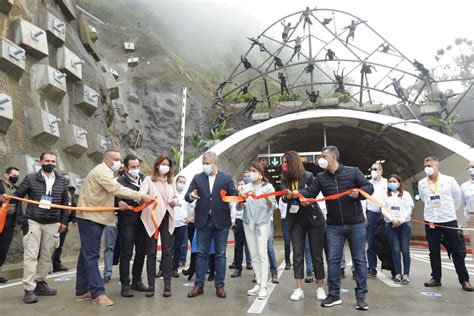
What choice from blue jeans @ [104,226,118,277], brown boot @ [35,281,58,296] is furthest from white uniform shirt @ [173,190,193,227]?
brown boot @ [35,281,58,296]

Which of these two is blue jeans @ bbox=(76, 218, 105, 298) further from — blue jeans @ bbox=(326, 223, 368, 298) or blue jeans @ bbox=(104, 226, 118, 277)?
blue jeans @ bbox=(326, 223, 368, 298)

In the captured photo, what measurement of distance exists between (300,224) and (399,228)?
2.24 metres

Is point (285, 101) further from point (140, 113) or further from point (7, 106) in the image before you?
point (7, 106)

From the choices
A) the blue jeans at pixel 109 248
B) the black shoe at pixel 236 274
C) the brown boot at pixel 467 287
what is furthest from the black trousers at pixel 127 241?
the brown boot at pixel 467 287

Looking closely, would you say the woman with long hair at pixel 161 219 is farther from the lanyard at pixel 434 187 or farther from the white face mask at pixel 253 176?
the lanyard at pixel 434 187

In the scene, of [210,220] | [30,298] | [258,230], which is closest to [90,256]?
[30,298]

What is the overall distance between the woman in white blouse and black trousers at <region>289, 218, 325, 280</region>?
1.75 m

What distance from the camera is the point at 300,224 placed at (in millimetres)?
5320

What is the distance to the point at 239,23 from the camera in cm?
9862

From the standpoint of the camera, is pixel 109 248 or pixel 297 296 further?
pixel 109 248

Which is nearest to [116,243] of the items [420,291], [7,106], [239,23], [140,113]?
[7,106]

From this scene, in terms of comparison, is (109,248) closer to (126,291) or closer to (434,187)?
(126,291)

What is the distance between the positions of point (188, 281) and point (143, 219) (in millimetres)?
1780

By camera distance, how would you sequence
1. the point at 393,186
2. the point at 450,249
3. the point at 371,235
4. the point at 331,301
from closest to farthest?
the point at 331,301 < the point at 450,249 < the point at 393,186 < the point at 371,235
